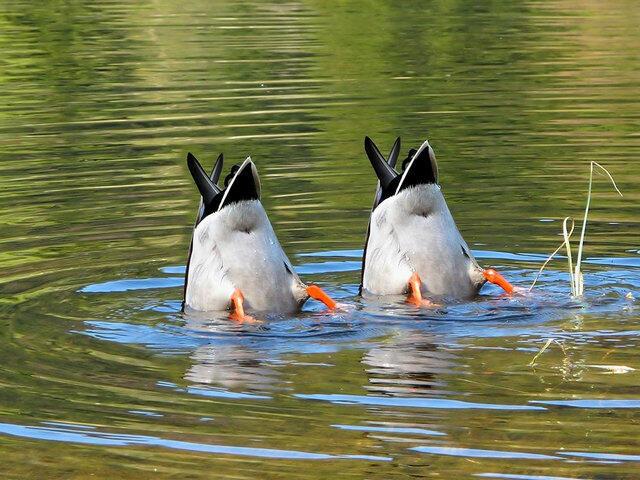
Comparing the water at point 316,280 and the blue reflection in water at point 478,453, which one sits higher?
the water at point 316,280

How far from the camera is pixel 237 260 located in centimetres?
862

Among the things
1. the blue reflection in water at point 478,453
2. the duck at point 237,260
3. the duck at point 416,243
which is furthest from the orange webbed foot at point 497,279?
the blue reflection in water at point 478,453

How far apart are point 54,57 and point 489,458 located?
1969cm

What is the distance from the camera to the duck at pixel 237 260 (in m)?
8.55

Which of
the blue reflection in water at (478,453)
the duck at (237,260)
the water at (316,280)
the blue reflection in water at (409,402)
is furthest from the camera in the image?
the duck at (237,260)

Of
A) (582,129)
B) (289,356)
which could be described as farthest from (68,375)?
(582,129)

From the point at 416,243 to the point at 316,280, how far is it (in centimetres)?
116

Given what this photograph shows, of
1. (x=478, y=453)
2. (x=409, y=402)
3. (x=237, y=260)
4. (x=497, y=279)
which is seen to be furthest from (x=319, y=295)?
(x=478, y=453)

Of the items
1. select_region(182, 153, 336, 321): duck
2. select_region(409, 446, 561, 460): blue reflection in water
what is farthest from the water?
select_region(182, 153, 336, 321): duck

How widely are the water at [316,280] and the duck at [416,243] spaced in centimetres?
20

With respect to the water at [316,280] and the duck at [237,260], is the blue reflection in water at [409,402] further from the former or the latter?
the duck at [237,260]

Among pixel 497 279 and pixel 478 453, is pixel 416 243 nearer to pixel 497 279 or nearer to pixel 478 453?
pixel 497 279

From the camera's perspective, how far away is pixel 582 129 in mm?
15633

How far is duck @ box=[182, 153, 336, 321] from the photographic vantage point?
28.1 ft
